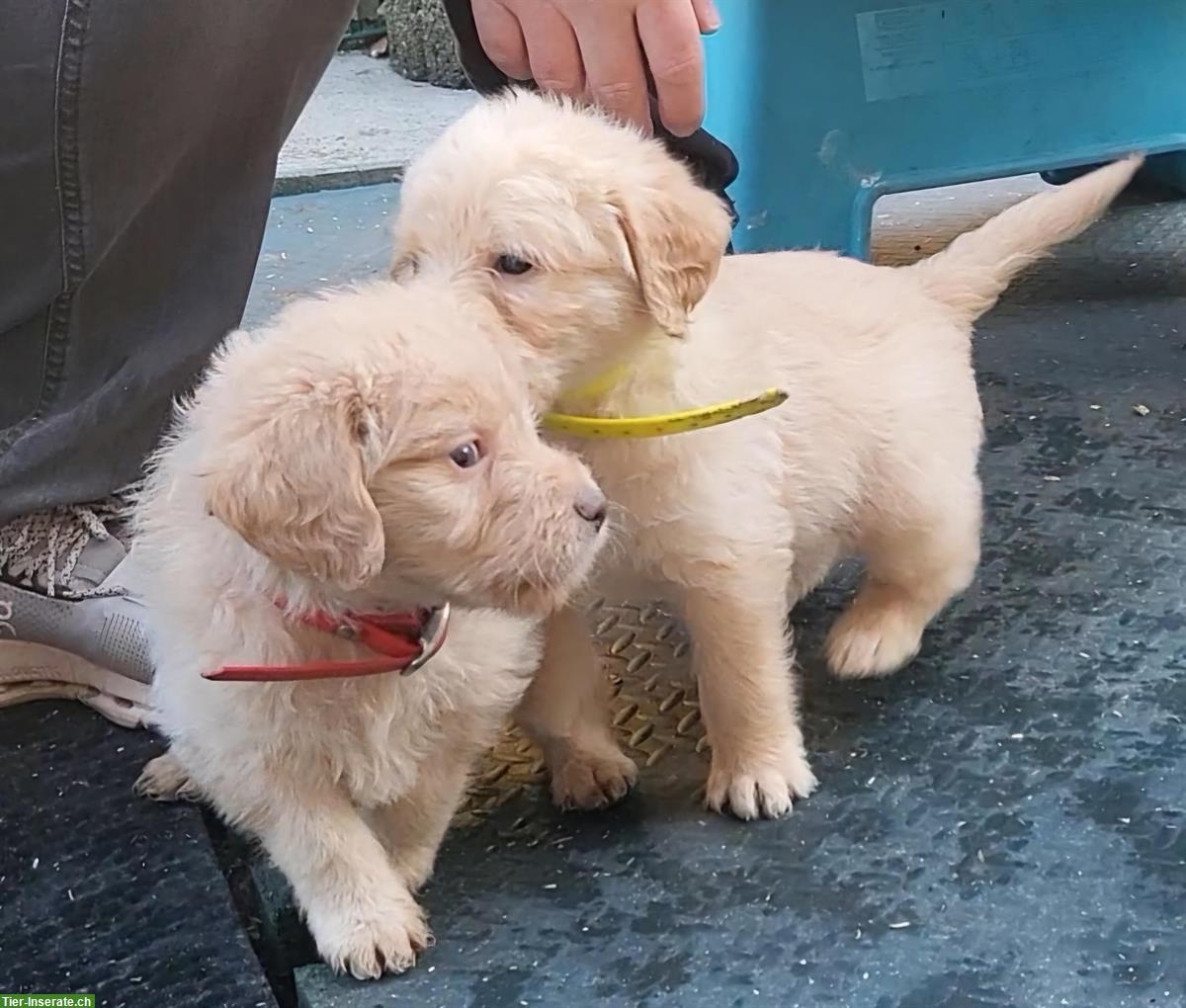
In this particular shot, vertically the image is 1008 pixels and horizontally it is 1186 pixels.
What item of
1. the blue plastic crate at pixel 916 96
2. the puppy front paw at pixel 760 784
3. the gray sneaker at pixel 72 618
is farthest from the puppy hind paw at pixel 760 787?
the blue plastic crate at pixel 916 96

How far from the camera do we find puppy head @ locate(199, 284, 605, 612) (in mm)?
1216

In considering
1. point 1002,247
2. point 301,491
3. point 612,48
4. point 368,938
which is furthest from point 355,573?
point 1002,247

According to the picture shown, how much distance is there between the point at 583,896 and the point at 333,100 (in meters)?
5.20

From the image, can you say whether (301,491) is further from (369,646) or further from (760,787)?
(760,787)

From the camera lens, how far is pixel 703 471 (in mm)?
1703

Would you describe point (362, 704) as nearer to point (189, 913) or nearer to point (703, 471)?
point (189, 913)


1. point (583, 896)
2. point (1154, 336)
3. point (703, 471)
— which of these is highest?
point (703, 471)

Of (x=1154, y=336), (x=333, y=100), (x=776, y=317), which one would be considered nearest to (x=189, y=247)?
(x=776, y=317)

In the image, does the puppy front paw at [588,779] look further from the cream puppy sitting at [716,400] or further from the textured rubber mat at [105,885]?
the textured rubber mat at [105,885]

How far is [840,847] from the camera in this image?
64.2 inches

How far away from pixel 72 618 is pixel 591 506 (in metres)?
0.94

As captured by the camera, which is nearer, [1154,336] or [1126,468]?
[1126,468]

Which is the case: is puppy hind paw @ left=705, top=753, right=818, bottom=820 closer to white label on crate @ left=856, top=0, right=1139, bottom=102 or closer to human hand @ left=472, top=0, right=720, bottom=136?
human hand @ left=472, top=0, right=720, bottom=136

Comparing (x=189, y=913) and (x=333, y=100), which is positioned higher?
(x=189, y=913)
